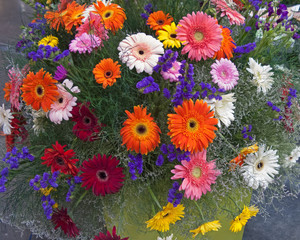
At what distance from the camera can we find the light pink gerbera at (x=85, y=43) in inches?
29.4

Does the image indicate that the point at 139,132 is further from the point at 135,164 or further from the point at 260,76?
the point at 260,76

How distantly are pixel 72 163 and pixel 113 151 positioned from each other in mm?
119

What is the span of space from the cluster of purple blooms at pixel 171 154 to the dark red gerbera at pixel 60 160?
0.18m

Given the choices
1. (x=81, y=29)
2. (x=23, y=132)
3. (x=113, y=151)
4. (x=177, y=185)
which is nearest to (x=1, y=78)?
(x=23, y=132)

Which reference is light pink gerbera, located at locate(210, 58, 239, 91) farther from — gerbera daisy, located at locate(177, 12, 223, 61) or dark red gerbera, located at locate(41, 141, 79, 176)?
dark red gerbera, located at locate(41, 141, 79, 176)

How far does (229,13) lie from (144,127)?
1.25 feet

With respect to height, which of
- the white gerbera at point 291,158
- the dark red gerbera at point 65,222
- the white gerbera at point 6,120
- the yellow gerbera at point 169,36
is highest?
the yellow gerbera at point 169,36

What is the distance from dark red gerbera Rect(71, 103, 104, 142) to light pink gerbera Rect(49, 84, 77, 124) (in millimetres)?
19

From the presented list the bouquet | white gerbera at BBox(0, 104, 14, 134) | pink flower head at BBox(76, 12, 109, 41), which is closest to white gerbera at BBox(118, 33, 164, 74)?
the bouquet

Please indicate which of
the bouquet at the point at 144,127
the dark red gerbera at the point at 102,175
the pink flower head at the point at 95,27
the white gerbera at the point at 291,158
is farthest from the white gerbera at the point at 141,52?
the white gerbera at the point at 291,158

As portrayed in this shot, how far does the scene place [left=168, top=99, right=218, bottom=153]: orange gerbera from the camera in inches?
24.9

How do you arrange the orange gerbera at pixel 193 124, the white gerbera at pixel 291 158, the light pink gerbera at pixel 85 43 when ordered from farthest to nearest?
the white gerbera at pixel 291 158 < the light pink gerbera at pixel 85 43 < the orange gerbera at pixel 193 124

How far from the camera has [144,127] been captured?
2.16ft

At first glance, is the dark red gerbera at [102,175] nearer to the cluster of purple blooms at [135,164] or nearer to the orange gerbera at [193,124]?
the cluster of purple blooms at [135,164]
